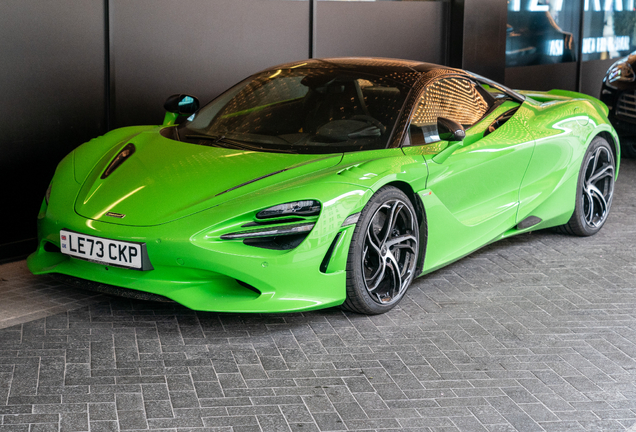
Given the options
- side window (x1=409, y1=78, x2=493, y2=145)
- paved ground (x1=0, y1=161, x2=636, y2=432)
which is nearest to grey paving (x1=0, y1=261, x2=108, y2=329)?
paved ground (x1=0, y1=161, x2=636, y2=432)

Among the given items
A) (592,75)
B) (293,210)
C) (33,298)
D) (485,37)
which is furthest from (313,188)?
(592,75)

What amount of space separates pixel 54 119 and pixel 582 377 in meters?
4.07

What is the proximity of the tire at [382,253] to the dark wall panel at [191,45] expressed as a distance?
115 inches

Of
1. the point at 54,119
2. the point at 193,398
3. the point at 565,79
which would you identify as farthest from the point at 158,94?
the point at 565,79

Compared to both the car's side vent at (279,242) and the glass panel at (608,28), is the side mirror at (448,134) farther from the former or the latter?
the glass panel at (608,28)

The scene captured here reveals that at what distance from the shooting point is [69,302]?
442 centimetres

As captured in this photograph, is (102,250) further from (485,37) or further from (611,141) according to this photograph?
(485,37)

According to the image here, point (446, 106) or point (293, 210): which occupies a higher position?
point (446, 106)

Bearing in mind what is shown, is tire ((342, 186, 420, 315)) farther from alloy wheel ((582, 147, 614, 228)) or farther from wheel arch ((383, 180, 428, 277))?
alloy wheel ((582, 147, 614, 228))

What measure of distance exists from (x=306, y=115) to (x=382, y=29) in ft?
14.0

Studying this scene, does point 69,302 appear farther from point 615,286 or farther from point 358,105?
point 615,286

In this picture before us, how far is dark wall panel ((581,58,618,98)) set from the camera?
11.9 metres

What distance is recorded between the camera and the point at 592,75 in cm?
1206

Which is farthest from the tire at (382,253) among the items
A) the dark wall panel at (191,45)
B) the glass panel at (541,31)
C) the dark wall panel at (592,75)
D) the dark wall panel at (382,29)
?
the dark wall panel at (592,75)
